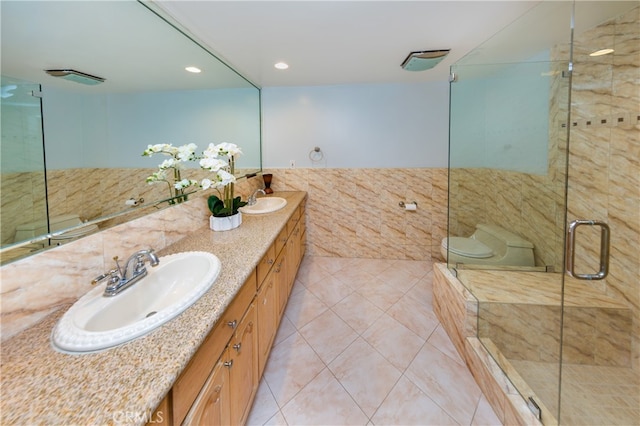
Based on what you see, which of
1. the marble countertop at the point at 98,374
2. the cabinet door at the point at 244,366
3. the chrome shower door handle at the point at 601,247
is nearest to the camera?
the marble countertop at the point at 98,374

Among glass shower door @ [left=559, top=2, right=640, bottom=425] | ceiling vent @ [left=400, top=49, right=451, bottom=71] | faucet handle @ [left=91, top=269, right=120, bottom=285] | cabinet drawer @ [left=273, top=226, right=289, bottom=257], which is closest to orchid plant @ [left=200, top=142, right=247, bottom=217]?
cabinet drawer @ [left=273, top=226, right=289, bottom=257]

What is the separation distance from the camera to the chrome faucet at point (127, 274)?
3.31 ft

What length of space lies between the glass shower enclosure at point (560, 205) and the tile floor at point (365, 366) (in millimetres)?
335

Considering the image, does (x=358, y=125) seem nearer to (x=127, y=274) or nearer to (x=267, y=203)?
(x=267, y=203)

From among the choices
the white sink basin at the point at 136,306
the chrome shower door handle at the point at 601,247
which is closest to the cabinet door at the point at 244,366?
the white sink basin at the point at 136,306

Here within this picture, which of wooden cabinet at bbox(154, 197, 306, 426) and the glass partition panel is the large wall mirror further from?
the glass partition panel

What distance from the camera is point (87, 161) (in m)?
1.17

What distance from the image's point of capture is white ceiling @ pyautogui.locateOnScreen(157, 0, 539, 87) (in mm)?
1580

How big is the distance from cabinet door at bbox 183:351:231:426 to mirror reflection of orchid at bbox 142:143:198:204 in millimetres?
1111

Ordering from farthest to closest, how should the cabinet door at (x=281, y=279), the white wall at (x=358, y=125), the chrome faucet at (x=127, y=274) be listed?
the white wall at (x=358, y=125) < the cabinet door at (x=281, y=279) < the chrome faucet at (x=127, y=274)

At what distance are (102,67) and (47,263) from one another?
3.20ft

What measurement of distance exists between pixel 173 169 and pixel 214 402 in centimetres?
137

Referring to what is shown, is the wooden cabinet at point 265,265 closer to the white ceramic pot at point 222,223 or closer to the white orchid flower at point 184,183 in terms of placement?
the white ceramic pot at point 222,223

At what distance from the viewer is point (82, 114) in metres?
1.13
